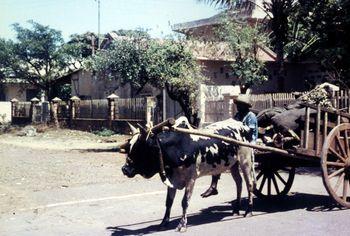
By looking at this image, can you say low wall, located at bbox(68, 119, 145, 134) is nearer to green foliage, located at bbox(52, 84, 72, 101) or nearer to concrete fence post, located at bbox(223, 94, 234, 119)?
concrete fence post, located at bbox(223, 94, 234, 119)

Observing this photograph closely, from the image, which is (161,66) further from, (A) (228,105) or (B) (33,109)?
(B) (33,109)

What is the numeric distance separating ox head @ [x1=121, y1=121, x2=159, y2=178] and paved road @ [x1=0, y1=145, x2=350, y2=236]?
0.97m

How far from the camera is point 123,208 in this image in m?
9.17

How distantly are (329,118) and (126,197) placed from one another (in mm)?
4525

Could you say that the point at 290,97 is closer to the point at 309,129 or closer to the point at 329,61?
the point at 329,61

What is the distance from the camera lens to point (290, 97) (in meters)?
17.6

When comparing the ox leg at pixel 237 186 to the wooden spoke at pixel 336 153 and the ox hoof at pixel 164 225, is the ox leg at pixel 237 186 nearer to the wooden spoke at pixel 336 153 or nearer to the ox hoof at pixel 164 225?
the ox hoof at pixel 164 225

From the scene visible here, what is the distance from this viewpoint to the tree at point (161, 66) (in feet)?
72.2

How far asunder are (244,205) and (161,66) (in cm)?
1376

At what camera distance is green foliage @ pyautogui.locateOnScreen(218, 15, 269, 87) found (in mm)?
23547

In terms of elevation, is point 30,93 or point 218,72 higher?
point 218,72

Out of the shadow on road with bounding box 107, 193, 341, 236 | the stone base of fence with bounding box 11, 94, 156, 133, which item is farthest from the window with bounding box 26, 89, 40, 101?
Result: the shadow on road with bounding box 107, 193, 341, 236

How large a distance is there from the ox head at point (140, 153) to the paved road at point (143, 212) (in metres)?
0.97

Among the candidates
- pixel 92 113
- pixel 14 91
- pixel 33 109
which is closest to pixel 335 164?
pixel 92 113
